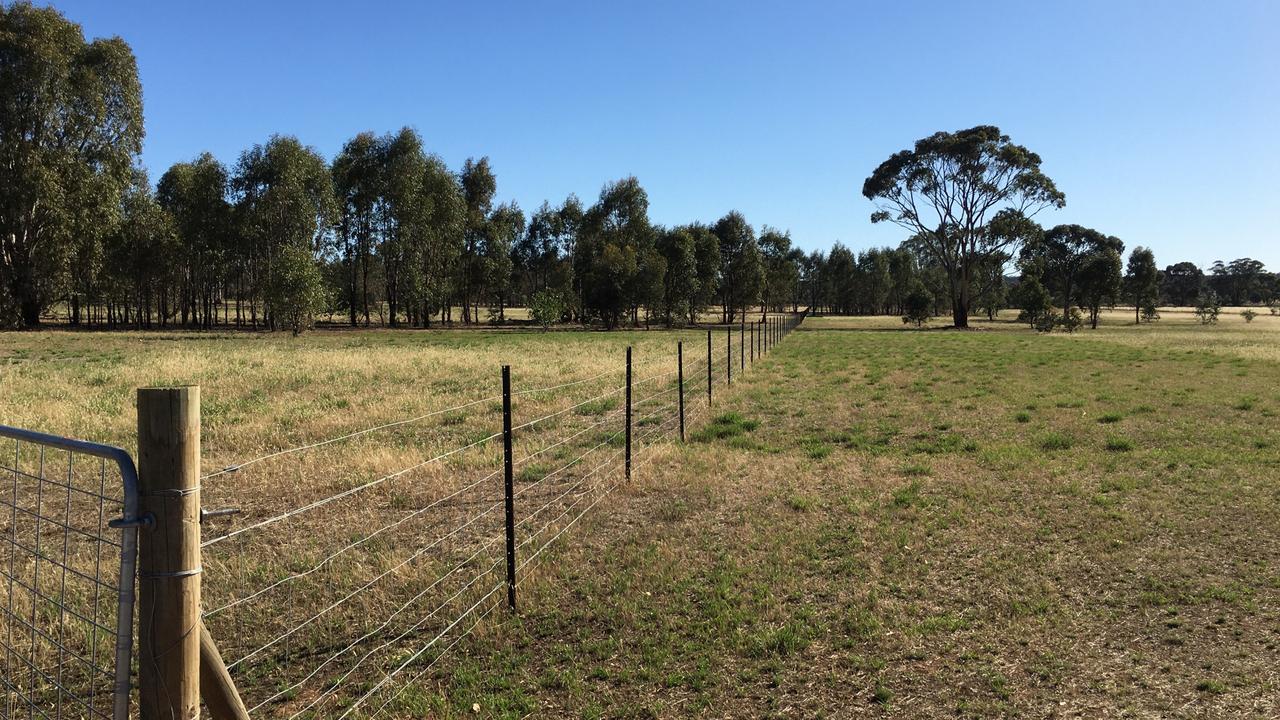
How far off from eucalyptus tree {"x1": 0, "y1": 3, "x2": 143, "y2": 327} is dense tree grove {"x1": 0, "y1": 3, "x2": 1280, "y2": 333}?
0.34ft

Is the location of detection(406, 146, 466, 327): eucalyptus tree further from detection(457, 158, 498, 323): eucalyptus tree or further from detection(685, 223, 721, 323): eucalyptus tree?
detection(685, 223, 721, 323): eucalyptus tree

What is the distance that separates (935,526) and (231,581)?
20.4ft

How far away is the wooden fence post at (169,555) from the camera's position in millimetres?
2389

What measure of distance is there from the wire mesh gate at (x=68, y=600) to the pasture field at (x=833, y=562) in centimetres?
75

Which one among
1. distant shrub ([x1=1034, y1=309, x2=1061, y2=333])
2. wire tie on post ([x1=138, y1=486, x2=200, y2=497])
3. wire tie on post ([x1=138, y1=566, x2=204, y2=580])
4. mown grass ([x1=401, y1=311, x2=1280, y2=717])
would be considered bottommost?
mown grass ([x1=401, y1=311, x2=1280, y2=717])

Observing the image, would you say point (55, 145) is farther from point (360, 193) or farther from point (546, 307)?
point (546, 307)

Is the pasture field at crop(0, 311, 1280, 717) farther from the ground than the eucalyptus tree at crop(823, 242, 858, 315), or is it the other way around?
the eucalyptus tree at crop(823, 242, 858, 315)

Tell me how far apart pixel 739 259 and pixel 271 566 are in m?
73.8

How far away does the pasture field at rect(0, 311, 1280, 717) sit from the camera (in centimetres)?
427

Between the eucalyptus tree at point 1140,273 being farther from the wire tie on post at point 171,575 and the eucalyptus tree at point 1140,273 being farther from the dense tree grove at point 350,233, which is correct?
the wire tie on post at point 171,575

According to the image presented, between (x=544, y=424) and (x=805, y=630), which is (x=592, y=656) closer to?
(x=805, y=630)

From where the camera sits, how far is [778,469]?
9602mm

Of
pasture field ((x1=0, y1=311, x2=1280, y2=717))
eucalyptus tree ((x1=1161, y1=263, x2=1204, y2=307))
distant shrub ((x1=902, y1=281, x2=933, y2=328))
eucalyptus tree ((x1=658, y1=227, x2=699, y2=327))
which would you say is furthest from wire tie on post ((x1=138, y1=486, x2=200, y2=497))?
eucalyptus tree ((x1=1161, y1=263, x2=1204, y2=307))

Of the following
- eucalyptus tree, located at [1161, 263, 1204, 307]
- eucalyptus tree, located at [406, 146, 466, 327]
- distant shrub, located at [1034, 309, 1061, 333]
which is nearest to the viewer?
distant shrub, located at [1034, 309, 1061, 333]
